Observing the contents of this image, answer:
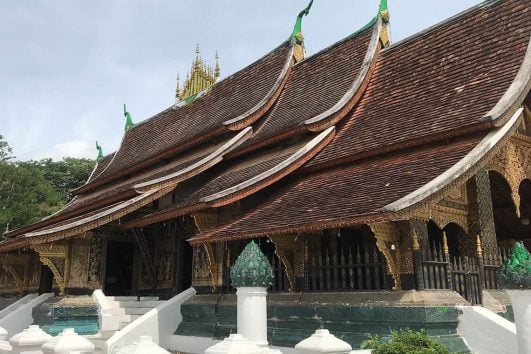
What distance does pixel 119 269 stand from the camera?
43.4 feet

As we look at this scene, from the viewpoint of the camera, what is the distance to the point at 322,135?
9.38 m

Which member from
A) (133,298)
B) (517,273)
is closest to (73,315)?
(133,298)

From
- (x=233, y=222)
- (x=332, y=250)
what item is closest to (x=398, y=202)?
(x=332, y=250)

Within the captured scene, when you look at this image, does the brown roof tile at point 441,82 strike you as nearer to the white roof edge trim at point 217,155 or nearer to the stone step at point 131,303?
the white roof edge trim at point 217,155

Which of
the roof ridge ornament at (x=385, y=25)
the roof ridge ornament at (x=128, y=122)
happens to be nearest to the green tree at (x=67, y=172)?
the roof ridge ornament at (x=128, y=122)

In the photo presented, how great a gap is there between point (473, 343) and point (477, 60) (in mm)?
4783

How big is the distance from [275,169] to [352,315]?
Result: 9.79 feet

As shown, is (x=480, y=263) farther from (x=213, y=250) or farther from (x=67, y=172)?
(x=67, y=172)

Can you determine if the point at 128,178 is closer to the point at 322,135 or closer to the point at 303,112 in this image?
the point at 303,112

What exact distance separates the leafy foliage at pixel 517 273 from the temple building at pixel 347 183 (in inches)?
47.6

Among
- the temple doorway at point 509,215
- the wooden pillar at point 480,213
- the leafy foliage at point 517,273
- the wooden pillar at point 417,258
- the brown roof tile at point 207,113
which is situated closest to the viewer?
the leafy foliage at point 517,273

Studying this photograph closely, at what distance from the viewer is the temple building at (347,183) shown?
6.61 meters

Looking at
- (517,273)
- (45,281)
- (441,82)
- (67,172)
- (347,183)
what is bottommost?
(45,281)

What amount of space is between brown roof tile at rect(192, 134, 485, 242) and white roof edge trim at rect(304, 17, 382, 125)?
1249mm
